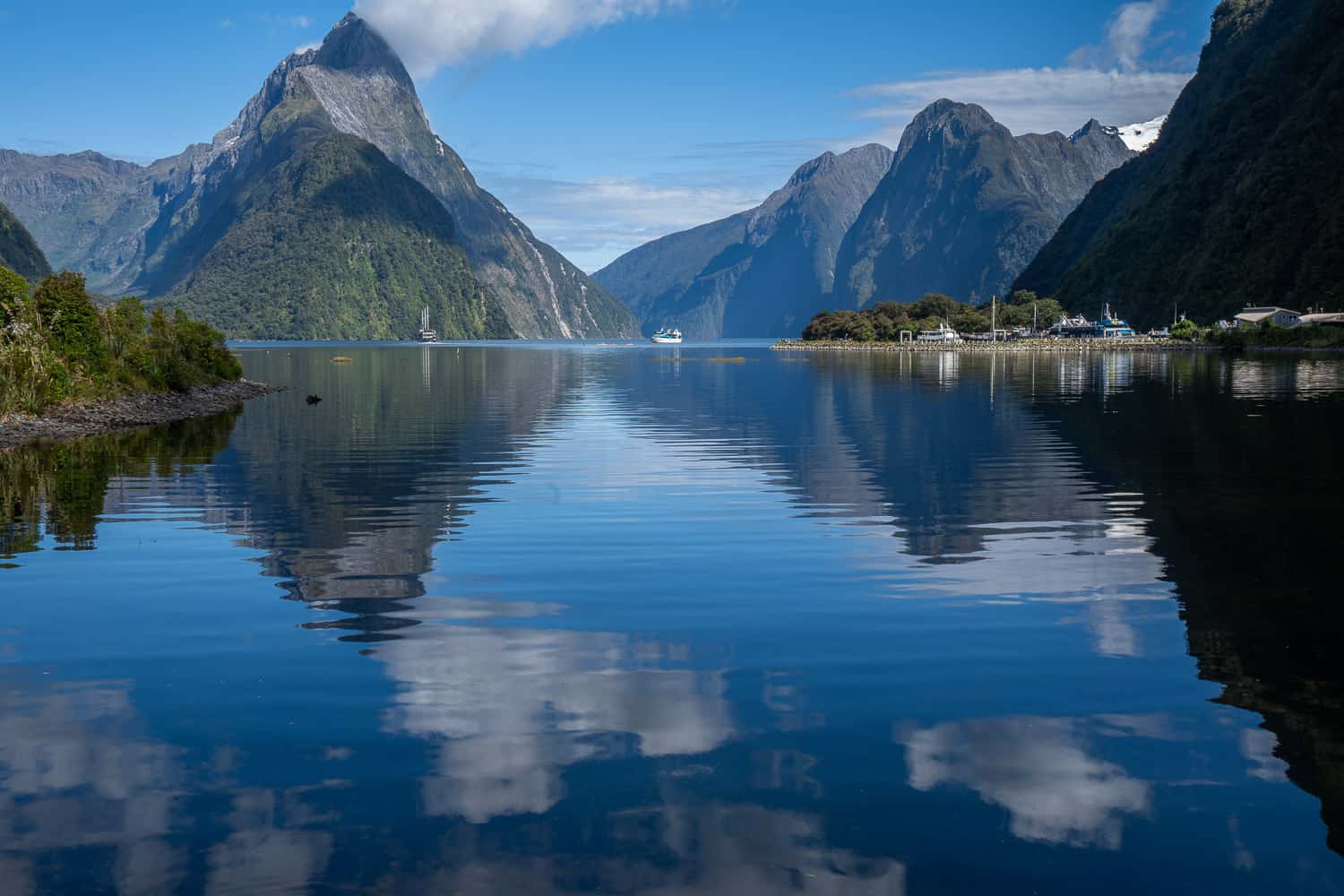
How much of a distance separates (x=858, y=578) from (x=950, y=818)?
451 inches

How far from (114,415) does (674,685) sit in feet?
182

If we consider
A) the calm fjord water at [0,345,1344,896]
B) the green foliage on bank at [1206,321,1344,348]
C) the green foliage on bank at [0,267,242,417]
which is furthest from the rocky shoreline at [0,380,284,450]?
the green foliage on bank at [1206,321,1344,348]

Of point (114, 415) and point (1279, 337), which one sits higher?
point (1279, 337)

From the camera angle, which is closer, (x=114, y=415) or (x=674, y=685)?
(x=674, y=685)

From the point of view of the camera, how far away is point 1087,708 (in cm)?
1441

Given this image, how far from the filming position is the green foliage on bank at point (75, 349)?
57844 mm

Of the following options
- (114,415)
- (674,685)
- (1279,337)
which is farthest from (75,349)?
(1279,337)

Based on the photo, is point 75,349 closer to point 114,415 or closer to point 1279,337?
point 114,415

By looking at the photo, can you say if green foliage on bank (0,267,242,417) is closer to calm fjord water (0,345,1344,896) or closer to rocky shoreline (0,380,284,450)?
rocky shoreline (0,380,284,450)

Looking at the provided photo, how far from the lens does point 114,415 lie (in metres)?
61.8

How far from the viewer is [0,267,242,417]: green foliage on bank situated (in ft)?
190

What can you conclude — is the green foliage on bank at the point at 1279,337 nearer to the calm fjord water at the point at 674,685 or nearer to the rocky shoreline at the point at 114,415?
the calm fjord water at the point at 674,685

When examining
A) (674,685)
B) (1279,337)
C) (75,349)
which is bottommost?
(674,685)

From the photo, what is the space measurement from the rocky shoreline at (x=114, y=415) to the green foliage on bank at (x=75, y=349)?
756 millimetres
